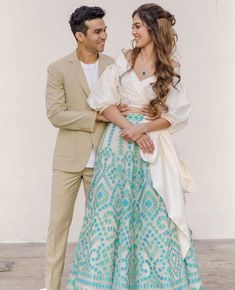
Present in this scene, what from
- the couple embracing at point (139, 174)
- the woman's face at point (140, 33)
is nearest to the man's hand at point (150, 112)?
the couple embracing at point (139, 174)

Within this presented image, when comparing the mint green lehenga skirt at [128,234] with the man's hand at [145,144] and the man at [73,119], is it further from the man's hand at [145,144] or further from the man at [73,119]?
the man at [73,119]

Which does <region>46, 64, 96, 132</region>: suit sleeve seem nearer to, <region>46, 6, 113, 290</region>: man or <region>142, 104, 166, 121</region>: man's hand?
<region>46, 6, 113, 290</region>: man

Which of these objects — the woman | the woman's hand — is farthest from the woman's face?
the woman's hand

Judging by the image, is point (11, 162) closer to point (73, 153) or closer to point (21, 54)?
point (21, 54)

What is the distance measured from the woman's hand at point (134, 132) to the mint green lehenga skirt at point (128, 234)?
0.19ft

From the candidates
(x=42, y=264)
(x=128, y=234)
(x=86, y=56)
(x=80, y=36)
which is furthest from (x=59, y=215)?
(x=42, y=264)

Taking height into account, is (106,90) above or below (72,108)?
above

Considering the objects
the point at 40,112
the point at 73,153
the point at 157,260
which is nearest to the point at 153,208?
the point at 157,260

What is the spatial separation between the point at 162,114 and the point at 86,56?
589mm

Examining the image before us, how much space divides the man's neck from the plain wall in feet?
5.67

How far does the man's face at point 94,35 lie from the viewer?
4.82 meters

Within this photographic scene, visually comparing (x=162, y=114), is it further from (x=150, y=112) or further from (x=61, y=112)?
(x=61, y=112)

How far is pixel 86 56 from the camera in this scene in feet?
16.0

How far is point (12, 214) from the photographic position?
265 inches
